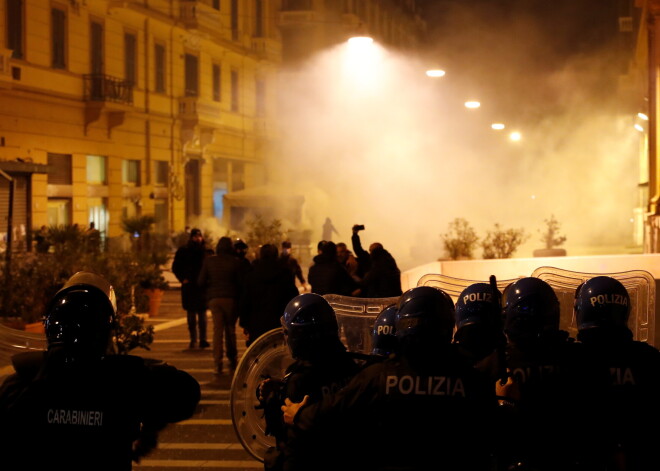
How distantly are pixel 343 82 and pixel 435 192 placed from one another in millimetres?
5249

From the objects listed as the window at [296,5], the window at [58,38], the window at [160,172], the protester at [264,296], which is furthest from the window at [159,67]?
the protester at [264,296]

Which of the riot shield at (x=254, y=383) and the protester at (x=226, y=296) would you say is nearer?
the riot shield at (x=254, y=383)

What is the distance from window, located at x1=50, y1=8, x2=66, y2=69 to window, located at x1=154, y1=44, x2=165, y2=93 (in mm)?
5322

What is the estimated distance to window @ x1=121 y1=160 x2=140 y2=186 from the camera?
87.8 feet

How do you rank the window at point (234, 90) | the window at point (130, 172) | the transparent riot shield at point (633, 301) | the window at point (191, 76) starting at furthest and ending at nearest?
1. the window at point (234, 90)
2. the window at point (191, 76)
3. the window at point (130, 172)
4. the transparent riot shield at point (633, 301)

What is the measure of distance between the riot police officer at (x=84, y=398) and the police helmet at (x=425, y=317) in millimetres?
669

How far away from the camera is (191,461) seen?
6617mm

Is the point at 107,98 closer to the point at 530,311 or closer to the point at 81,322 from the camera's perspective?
the point at 530,311

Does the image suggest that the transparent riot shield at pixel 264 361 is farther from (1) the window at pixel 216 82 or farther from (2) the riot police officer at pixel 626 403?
(1) the window at pixel 216 82

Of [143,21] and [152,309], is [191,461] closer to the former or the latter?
[152,309]

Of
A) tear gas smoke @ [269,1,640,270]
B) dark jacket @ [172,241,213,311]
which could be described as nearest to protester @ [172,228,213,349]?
dark jacket @ [172,241,213,311]

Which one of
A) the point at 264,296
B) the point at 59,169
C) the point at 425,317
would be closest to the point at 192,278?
the point at 264,296

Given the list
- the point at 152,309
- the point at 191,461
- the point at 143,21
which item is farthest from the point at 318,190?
the point at 191,461

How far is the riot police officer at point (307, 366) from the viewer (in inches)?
128
